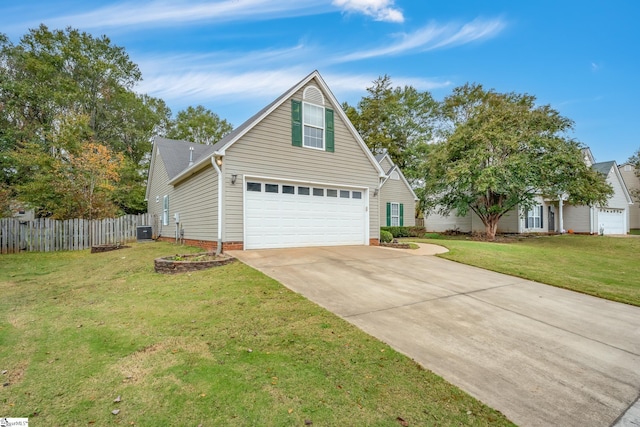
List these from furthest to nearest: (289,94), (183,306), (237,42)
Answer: (237,42) < (289,94) < (183,306)

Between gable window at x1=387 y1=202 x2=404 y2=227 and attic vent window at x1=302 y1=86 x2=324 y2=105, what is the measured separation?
1119 centimetres

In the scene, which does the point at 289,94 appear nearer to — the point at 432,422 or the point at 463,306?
the point at 463,306

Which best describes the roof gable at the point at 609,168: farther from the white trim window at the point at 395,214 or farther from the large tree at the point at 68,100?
the large tree at the point at 68,100

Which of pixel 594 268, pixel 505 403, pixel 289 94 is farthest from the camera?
pixel 289 94

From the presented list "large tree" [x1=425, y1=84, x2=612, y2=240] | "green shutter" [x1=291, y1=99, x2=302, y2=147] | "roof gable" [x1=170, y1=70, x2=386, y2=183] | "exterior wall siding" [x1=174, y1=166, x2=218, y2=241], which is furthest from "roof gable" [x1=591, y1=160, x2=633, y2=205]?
"exterior wall siding" [x1=174, y1=166, x2=218, y2=241]

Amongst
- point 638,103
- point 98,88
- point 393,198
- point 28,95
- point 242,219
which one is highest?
point 98,88

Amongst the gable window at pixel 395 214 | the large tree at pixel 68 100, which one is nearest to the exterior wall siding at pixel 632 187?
the gable window at pixel 395 214

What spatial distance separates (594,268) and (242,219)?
10.5m

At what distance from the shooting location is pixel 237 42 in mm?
13109

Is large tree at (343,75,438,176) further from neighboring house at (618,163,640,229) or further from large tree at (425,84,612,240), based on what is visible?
neighboring house at (618,163,640,229)

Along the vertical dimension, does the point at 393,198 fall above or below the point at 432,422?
above

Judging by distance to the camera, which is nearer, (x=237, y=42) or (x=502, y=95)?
(x=237, y=42)

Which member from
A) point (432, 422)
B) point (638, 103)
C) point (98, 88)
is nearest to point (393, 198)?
point (638, 103)

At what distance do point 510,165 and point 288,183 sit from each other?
11708 mm
